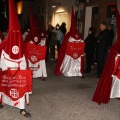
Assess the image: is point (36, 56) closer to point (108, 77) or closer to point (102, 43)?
point (102, 43)

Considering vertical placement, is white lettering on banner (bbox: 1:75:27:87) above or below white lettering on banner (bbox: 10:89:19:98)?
above

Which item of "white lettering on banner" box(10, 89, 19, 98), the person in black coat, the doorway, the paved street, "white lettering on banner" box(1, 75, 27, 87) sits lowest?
the paved street

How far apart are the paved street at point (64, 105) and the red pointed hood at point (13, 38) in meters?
1.17

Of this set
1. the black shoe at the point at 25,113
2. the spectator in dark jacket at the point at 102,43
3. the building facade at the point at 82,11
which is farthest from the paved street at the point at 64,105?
the building facade at the point at 82,11

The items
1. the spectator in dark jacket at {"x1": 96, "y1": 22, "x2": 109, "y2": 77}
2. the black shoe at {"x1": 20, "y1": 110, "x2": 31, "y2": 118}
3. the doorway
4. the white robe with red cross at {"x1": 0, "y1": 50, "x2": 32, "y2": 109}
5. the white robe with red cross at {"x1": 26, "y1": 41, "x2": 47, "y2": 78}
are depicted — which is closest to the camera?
the white robe with red cross at {"x1": 0, "y1": 50, "x2": 32, "y2": 109}

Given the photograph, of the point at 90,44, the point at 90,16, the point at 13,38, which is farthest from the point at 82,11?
the point at 13,38

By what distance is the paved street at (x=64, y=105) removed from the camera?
13.1ft

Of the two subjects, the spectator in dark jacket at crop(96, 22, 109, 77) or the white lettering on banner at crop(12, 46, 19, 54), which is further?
the spectator in dark jacket at crop(96, 22, 109, 77)

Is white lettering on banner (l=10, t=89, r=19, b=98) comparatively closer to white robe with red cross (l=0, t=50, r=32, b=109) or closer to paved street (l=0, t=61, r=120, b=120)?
white robe with red cross (l=0, t=50, r=32, b=109)

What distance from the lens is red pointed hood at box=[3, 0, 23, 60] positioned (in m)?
3.61

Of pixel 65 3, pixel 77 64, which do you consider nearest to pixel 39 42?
pixel 77 64

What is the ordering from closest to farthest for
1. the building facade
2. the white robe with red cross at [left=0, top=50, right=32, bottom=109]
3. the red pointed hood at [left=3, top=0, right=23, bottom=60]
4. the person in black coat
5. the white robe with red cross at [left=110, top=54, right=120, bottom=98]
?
the red pointed hood at [left=3, top=0, right=23, bottom=60] < the white robe with red cross at [left=0, top=50, right=32, bottom=109] < the white robe with red cross at [left=110, top=54, right=120, bottom=98] < the person in black coat < the building facade

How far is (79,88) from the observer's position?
18.8 feet

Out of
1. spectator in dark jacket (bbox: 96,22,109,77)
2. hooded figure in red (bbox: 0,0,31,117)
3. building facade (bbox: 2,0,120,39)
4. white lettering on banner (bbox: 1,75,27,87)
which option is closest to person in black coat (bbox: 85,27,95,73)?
spectator in dark jacket (bbox: 96,22,109,77)
